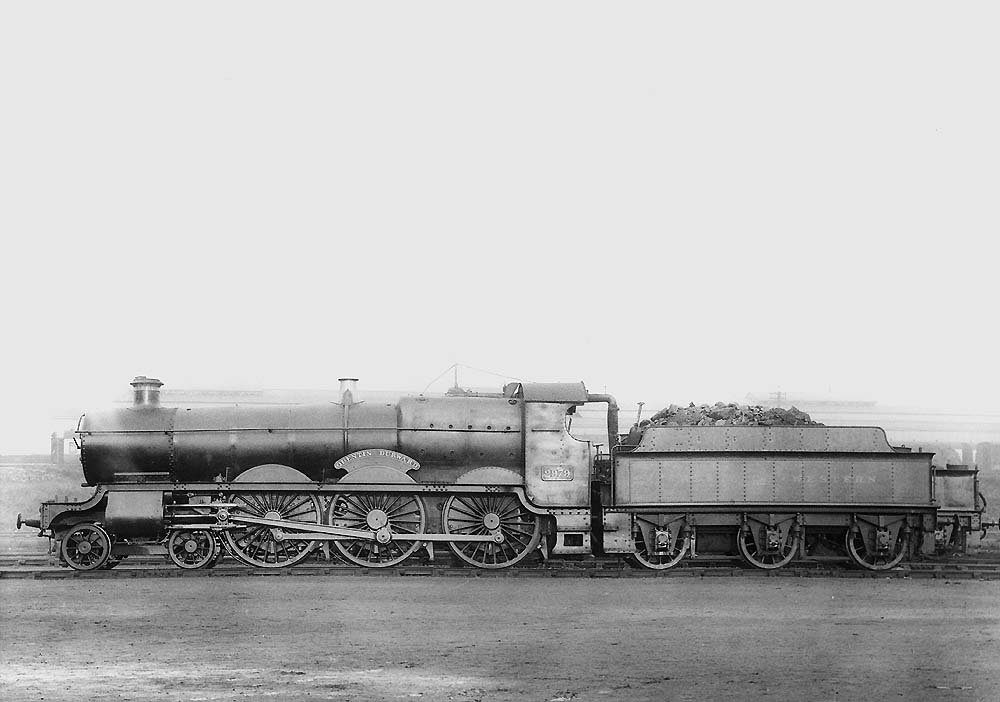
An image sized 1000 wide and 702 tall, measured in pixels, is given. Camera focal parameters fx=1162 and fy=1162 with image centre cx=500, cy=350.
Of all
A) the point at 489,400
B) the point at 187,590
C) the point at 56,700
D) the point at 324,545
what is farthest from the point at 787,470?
the point at 56,700

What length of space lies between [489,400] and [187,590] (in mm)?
5657

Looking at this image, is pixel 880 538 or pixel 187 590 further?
pixel 880 538

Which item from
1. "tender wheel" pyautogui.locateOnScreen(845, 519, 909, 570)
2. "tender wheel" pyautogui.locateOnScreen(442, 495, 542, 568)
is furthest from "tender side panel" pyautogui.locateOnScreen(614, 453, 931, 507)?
"tender wheel" pyautogui.locateOnScreen(442, 495, 542, 568)

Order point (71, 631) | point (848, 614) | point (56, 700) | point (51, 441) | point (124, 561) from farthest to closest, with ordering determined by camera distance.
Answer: point (51, 441)
point (124, 561)
point (848, 614)
point (71, 631)
point (56, 700)

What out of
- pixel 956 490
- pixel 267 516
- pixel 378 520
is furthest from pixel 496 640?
pixel 956 490

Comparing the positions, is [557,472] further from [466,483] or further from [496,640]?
[496,640]

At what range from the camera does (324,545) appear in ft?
60.2

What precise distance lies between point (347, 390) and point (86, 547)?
4.60m

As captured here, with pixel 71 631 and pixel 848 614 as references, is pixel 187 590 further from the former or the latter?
pixel 848 614

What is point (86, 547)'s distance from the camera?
1764 cm

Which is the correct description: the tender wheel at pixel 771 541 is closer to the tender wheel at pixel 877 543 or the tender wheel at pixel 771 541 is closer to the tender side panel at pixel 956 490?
the tender wheel at pixel 877 543

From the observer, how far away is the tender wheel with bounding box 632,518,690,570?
18.0m

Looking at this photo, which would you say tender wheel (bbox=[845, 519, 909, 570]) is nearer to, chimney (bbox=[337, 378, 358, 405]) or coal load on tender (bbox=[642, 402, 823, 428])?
coal load on tender (bbox=[642, 402, 823, 428])

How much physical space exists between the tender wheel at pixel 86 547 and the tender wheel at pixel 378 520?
11.2 feet
